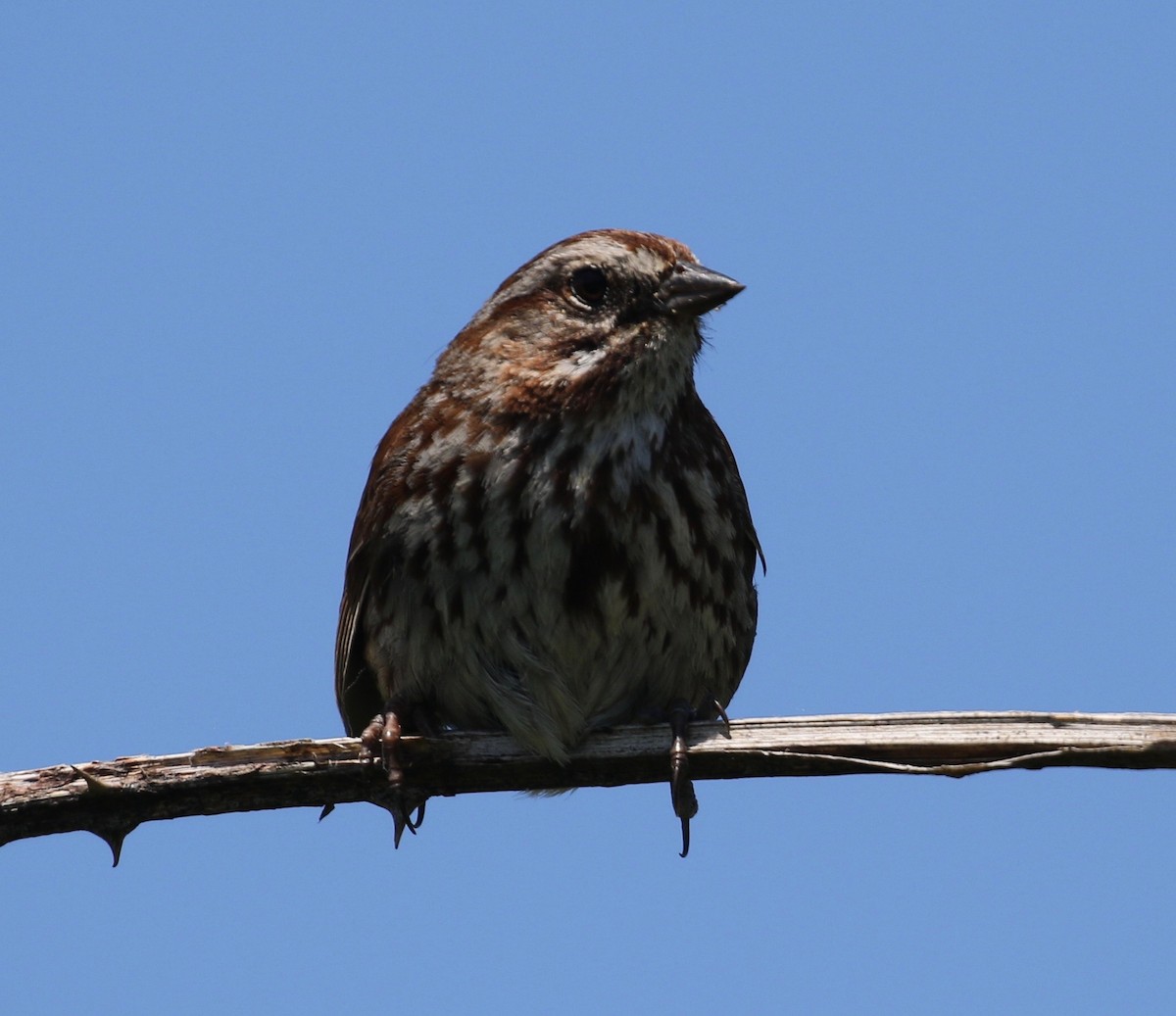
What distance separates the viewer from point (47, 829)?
4.95 meters

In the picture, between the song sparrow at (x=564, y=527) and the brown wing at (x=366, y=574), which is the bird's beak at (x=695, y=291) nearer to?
the song sparrow at (x=564, y=527)

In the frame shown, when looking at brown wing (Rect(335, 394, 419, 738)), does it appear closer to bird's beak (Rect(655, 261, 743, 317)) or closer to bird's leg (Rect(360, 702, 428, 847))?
bird's leg (Rect(360, 702, 428, 847))

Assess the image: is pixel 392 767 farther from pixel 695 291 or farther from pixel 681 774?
pixel 695 291

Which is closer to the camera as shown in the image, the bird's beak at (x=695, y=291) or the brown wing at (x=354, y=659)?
the bird's beak at (x=695, y=291)

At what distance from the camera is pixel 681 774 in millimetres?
5121

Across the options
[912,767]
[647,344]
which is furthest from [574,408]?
[912,767]

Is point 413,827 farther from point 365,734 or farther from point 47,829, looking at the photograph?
point 47,829

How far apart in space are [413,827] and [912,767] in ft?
5.78

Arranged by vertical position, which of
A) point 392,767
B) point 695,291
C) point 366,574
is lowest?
point 392,767

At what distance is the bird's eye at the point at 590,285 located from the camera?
18.8 ft

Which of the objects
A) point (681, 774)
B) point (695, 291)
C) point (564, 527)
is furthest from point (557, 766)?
point (695, 291)

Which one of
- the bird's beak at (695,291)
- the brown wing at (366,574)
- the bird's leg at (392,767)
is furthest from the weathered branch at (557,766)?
the bird's beak at (695,291)

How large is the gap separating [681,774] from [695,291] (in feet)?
5.39

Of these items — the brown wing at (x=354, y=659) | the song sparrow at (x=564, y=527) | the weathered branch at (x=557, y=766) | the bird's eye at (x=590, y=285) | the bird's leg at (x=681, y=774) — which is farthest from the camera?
the brown wing at (x=354, y=659)
